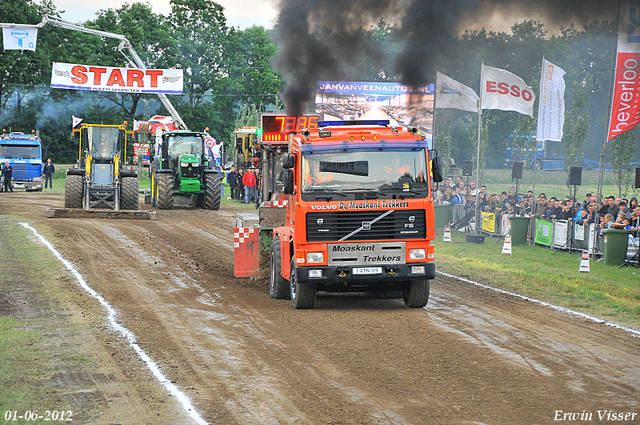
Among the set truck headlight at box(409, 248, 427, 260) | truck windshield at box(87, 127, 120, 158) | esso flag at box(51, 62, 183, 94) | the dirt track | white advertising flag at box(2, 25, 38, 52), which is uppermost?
white advertising flag at box(2, 25, 38, 52)

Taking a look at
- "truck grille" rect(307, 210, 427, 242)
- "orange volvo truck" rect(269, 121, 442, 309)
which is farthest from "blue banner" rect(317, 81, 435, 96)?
"truck grille" rect(307, 210, 427, 242)

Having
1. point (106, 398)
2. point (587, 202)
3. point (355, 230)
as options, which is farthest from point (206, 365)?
point (587, 202)

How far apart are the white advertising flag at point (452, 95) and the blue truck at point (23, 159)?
2424 centimetres

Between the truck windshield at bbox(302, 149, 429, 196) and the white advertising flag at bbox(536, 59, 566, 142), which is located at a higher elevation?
the white advertising flag at bbox(536, 59, 566, 142)

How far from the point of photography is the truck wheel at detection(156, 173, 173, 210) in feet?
98.0

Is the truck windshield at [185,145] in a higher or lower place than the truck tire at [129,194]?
higher

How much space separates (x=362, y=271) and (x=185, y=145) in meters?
21.2

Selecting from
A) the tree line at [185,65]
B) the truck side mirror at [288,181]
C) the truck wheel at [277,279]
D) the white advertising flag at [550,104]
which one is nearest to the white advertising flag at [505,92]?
the white advertising flag at [550,104]

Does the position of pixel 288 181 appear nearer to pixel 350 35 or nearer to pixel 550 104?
pixel 350 35

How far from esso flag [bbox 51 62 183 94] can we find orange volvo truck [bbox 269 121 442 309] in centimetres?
2999

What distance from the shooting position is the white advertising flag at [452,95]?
93.5 feet

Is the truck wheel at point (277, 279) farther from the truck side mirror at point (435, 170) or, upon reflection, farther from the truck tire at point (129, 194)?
the truck tire at point (129, 194)

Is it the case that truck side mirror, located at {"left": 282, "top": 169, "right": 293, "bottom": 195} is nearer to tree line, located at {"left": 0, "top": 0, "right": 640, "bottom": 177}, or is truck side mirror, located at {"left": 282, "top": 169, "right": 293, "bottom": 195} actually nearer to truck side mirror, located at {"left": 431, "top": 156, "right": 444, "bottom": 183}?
truck side mirror, located at {"left": 431, "top": 156, "right": 444, "bottom": 183}

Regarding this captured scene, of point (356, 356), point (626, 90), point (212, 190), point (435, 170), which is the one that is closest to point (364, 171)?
point (435, 170)
